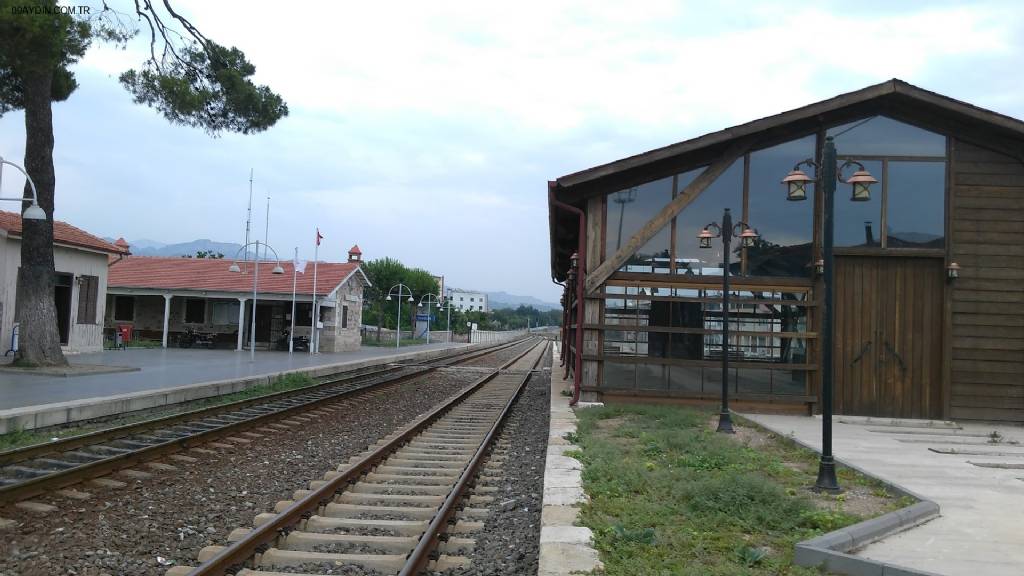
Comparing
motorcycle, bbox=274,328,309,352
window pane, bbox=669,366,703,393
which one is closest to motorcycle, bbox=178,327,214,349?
motorcycle, bbox=274,328,309,352

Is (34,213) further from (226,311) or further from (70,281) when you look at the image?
(226,311)

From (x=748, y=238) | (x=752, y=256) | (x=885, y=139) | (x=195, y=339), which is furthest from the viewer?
(x=195, y=339)

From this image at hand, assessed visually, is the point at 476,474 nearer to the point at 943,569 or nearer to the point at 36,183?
the point at 943,569

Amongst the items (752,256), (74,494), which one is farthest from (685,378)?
(74,494)

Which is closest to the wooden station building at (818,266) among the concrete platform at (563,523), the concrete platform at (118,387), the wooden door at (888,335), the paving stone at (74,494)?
the wooden door at (888,335)

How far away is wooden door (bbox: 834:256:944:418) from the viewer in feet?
40.1

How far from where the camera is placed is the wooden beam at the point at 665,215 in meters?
12.7

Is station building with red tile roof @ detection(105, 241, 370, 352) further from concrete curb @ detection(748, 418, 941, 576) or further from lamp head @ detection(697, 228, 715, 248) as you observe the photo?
concrete curb @ detection(748, 418, 941, 576)

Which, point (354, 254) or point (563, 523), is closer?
point (563, 523)

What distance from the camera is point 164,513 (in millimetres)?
6070

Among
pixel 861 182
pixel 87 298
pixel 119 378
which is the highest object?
pixel 861 182

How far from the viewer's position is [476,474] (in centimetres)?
775

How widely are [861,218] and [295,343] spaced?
90.7 feet

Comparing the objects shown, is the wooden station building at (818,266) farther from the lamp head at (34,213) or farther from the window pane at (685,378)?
the lamp head at (34,213)
